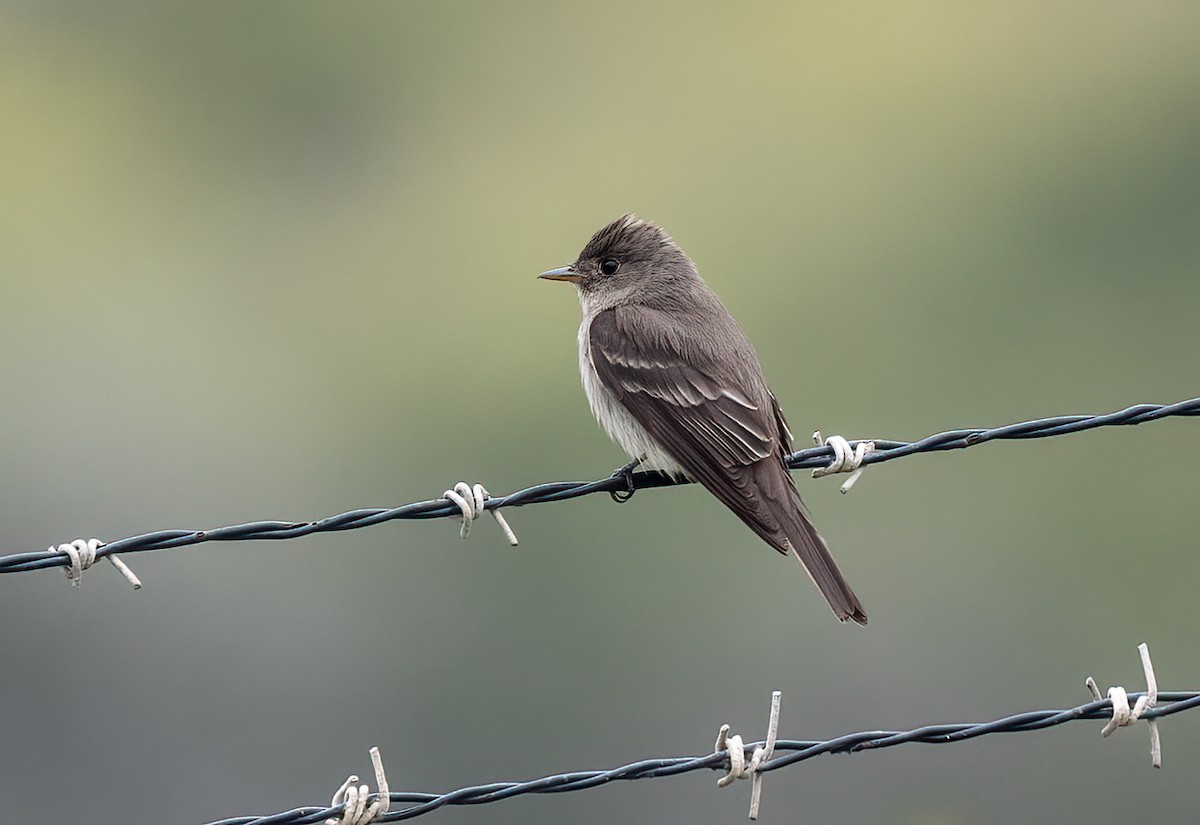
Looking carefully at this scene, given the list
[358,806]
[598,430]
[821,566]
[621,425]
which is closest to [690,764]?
[358,806]

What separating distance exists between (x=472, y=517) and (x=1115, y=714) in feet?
6.38

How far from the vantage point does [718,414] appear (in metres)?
6.38

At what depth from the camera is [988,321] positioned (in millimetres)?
16250

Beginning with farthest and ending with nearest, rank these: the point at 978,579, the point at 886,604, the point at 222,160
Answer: the point at 222,160 < the point at 978,579 < the point at 886,604

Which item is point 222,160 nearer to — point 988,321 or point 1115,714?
point 988,321

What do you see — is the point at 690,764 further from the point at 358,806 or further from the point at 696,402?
the point at 696,402

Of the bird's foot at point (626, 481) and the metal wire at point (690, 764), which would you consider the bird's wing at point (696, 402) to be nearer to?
the bird's foot at point (626, 481)

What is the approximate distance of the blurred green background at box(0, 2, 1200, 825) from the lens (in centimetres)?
927

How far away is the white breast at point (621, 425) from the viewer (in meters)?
6.56

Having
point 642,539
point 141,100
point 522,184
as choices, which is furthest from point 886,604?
point 141,100

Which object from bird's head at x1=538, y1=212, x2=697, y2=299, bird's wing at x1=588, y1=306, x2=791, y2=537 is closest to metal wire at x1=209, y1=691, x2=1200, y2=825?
bird's wing at x1=588, y1=306, x2=791, y2=537

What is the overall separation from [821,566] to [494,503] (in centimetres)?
161

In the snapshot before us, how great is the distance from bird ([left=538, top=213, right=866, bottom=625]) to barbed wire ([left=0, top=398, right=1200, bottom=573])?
86 cm

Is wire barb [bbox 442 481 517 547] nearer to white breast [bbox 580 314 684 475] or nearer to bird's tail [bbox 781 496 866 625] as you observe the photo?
bird's tail [bbox 781 496 866 625]
